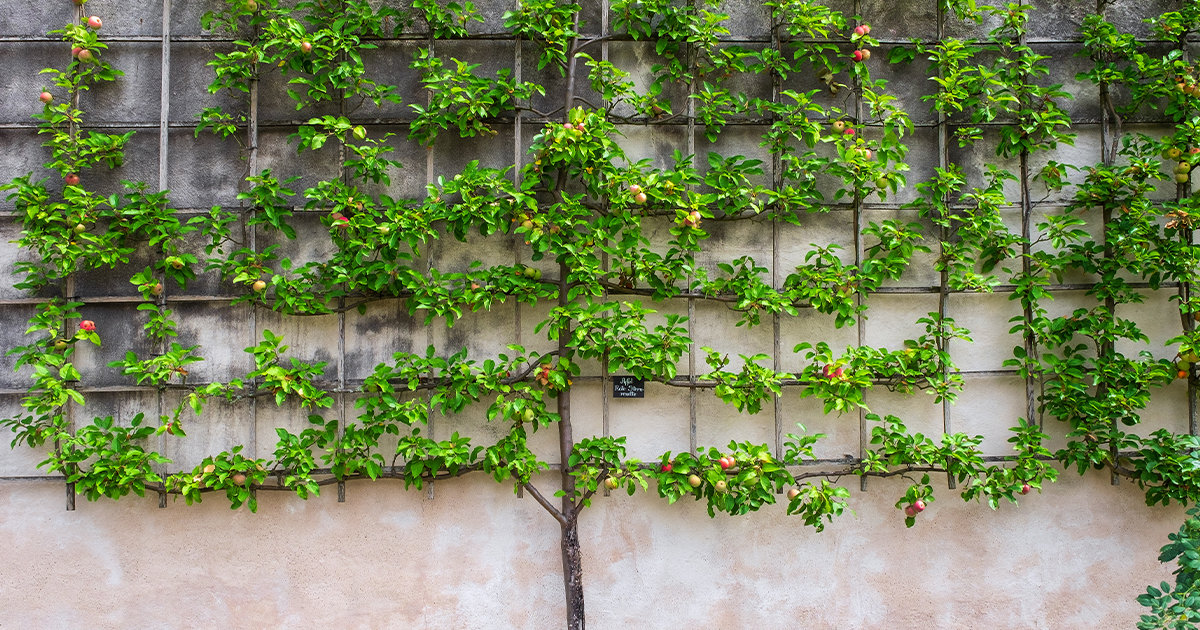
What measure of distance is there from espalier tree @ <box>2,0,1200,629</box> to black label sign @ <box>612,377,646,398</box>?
0.07 meters

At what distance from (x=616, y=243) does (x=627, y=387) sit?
62cm

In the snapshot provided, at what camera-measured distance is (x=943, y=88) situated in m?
3.07

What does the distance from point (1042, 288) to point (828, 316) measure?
913 mm

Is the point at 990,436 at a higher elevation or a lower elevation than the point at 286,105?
lower

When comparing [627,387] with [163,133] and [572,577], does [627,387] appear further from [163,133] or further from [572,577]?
[163,133]

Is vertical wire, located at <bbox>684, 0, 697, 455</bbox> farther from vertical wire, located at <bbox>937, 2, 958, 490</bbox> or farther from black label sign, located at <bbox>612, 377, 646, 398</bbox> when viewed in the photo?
vertical wire, located at <bbox>937, 2, 958, 490</bbox>

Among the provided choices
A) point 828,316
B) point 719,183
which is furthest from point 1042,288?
point 719,183

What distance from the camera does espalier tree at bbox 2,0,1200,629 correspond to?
113 inches

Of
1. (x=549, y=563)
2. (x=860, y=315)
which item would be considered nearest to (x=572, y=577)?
(x=549, y=563)

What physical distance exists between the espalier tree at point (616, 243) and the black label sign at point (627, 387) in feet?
0.22

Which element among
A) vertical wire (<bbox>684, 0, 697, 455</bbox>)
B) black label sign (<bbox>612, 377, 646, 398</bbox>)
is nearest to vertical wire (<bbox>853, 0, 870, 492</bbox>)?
vertical wire (<bbox>684, 0, 697, 455</bbox>)

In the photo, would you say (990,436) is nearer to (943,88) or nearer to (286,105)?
(943,88)

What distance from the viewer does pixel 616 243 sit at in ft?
9.91

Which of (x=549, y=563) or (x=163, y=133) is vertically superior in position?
(x=163, y=133)
